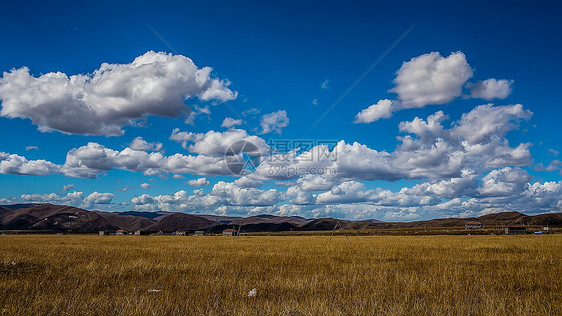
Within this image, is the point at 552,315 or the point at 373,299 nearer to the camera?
the point at 552,315

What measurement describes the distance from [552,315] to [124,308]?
30.0 feet

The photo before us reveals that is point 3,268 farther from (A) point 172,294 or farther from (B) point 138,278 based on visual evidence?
(A) point 172,294

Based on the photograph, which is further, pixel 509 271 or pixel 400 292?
pixel 509 271

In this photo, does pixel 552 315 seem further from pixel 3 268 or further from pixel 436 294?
pixel 3 268

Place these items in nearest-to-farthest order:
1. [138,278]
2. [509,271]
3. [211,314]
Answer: [211,314] → [138,278] → [509,271]

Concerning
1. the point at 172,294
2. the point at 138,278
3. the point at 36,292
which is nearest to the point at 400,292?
the point at 172,294

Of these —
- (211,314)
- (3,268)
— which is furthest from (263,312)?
(3,268)

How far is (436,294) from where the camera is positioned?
9039mm

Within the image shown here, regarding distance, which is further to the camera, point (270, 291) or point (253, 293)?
point (270, 291)

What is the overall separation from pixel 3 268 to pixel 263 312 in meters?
10.9

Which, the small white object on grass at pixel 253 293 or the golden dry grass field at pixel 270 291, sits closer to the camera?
the golden dry grass field at pixel 270 291

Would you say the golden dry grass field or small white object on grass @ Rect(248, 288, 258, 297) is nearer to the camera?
the golden dry grass field

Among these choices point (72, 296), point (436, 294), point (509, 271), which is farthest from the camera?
point (509, 271)

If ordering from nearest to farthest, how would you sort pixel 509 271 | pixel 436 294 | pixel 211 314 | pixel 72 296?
1. pixel 211 314
2. pixel 72 296
3. pixel 436 294
4. pixel 509 271
